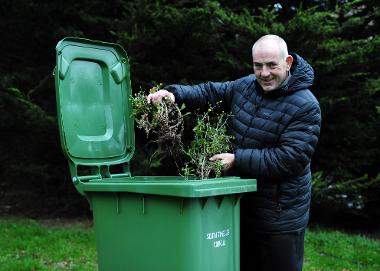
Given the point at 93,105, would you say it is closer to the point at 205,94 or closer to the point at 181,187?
the point at 205,94

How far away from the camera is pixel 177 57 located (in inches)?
261

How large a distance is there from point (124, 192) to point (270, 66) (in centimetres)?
101

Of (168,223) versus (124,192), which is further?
(124,192)

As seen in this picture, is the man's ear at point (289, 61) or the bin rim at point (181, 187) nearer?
the bin rim at point (181, 187)

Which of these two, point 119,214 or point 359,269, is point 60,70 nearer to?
point 119,214

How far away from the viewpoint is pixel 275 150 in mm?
2873

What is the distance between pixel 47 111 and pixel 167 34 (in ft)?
6.17

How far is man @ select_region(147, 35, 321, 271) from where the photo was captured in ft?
9.46

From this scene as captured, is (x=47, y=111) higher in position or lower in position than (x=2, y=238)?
higher

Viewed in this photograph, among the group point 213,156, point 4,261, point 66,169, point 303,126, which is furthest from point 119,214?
point 66,169

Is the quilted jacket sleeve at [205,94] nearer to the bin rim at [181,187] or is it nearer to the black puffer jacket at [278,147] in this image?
the black puffer jacket at [278,147]

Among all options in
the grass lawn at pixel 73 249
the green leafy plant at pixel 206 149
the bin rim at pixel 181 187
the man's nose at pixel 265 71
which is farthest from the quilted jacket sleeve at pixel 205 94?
the grass lawn at pixel 73 249

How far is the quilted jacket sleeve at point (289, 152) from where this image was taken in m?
2.85

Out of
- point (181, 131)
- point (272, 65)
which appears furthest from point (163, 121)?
point (272, 65)
